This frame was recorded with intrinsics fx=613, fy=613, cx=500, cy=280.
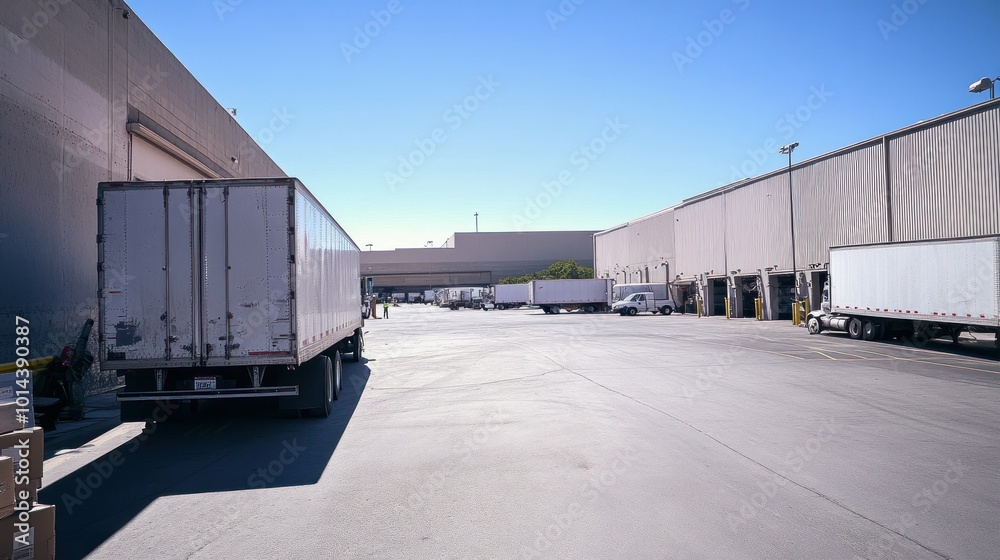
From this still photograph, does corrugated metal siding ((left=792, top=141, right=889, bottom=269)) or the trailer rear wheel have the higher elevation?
corrugated metal siding ((left=792, top=141, right=889, bottom=269))

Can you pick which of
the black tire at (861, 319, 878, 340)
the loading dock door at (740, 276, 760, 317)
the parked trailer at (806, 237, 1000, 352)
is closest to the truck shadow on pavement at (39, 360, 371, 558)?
the parked trailer at (806, 237, 1000, 352)

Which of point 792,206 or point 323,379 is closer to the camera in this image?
point 323,379

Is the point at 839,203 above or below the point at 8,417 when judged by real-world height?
above

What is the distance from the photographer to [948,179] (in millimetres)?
27891

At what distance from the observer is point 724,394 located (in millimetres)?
11648

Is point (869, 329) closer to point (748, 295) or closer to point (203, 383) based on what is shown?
point (748, 295)

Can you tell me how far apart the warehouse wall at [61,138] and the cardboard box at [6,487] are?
9.00 metres

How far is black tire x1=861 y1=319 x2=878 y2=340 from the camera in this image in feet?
78.2

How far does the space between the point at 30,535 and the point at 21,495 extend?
0.26m

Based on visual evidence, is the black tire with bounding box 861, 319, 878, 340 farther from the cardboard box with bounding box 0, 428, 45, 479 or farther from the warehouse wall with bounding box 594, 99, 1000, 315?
the cardboard box with bounding box 0, 428, 45, 479

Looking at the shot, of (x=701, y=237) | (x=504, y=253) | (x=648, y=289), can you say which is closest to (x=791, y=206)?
(x=701, y=237)

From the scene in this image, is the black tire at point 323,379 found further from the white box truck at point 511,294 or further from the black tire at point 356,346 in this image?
the white box truck at point 511,294

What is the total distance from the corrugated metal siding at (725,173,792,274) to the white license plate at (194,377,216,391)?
37.5m

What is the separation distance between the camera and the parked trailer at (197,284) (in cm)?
838
